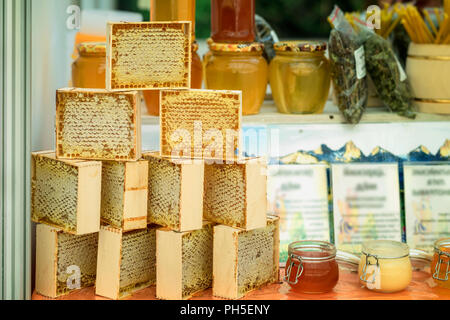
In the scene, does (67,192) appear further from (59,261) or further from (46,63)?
(46,63)

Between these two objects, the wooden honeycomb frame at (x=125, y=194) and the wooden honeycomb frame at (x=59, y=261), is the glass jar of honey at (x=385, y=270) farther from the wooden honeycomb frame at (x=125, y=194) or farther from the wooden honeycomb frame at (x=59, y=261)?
the wooden honeycomb frame at (x=59, y=261)

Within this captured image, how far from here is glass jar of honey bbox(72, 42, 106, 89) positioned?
75.9 inches

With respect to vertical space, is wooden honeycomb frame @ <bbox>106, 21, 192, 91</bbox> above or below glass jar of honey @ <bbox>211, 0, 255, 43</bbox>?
below

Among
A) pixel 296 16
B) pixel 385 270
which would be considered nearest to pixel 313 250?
pixel 385 270

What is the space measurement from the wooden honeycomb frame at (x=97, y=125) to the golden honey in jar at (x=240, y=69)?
387 millimetres

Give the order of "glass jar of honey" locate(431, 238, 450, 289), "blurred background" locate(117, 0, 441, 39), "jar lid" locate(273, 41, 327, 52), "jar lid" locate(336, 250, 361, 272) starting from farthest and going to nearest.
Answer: "blurred background" locate(117, 0, 441, 39)
"jar lid" locate(273, 41, 327, 52)
"jar lid" locate(336, 250, 361, 272)
"glass jar of honey" locate(431, 238, 450, 289)

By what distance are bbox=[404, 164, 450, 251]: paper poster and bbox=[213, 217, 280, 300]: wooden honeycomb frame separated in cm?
48

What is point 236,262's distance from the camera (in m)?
1.64

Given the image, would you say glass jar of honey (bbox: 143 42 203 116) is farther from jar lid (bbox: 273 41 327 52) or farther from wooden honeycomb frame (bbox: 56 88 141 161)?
wooden honeycomb frame (bbox: 56 88 141 161)

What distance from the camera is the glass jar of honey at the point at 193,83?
6.49 ft

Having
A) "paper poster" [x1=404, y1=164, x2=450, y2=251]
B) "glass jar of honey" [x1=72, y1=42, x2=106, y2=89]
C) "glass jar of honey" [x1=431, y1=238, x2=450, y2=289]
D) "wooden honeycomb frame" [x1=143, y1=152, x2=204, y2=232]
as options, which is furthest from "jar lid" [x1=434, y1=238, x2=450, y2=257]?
"glass jar of honey" [x1=72, y1=42, x2=106, y2=89]

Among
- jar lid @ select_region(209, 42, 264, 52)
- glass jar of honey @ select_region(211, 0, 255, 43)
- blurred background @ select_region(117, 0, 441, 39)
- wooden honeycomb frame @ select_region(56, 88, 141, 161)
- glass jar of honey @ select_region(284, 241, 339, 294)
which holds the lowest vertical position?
glass jar of honey @ select_region(284, 241, 339, 294)

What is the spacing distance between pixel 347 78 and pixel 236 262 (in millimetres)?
665
